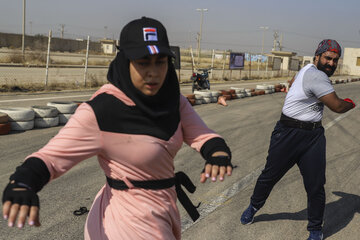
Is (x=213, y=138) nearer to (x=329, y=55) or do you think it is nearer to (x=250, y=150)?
(x=329, y=55)

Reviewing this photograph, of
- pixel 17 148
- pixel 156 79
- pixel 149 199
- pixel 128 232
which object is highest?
pixel 156 79

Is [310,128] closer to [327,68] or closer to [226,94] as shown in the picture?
[327,68]

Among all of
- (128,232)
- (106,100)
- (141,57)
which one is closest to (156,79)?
(141,57)

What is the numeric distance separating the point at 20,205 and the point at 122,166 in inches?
20.9

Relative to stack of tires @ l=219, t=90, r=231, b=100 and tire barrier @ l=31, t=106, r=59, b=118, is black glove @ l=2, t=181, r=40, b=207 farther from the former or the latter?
stack of tires @ l=219, t=90, r=231, b=100

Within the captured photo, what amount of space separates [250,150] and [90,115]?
6.42 m

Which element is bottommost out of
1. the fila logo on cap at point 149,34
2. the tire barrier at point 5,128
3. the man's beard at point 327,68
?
the tire barrier at point 5,128

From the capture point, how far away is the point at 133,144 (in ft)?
5.93

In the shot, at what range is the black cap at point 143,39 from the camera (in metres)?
1.73

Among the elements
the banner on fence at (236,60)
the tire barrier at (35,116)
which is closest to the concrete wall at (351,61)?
the banner on fence at (236,60)

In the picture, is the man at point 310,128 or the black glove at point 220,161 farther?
the man at point 310,128

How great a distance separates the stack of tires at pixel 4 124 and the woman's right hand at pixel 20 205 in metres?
6.89

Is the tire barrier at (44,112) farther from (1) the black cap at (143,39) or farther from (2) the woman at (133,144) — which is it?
(1) the black cap at (143,39)

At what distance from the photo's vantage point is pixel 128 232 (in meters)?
1.88
